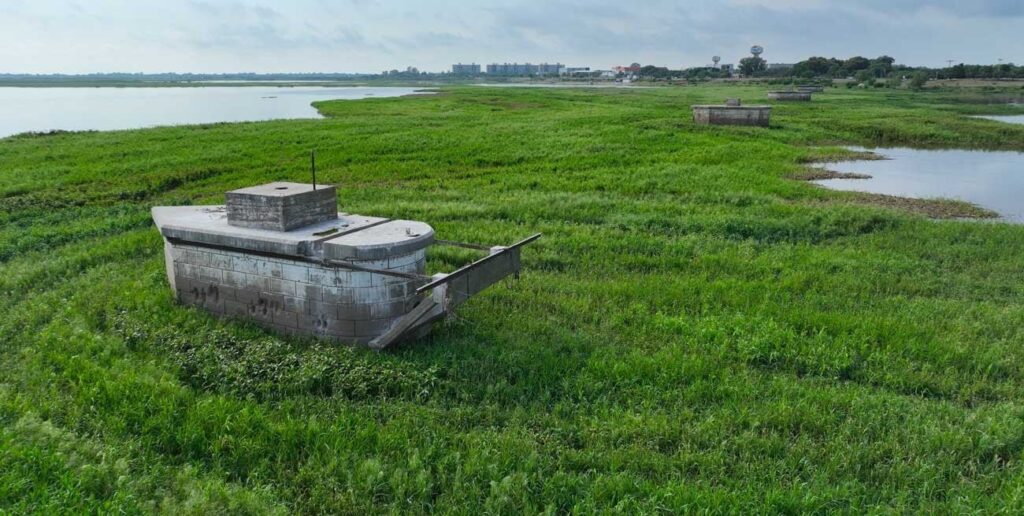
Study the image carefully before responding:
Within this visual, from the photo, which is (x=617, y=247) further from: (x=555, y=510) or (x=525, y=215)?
(x=555, y=510)

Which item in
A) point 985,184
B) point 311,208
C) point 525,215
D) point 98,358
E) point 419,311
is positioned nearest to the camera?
point 98,358

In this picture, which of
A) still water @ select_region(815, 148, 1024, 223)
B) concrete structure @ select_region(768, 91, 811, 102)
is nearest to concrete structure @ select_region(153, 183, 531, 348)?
still water @ select_region(815, 148, 1024, 223)

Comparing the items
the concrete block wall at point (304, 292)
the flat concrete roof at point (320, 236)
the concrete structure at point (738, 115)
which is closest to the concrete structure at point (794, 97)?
the concrete structure at point (738, 115)

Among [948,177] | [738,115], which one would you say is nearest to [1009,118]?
[738,115]

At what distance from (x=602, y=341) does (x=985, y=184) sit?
A: 1811 cm

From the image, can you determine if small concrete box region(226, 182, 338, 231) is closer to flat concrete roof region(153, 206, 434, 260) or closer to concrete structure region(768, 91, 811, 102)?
flat concrete roof region(153, 206, 434, 260)

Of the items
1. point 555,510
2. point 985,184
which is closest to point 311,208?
point 555,510

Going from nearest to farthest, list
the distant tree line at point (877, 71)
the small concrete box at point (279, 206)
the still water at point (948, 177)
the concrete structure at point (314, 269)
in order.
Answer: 1. the concrete structure at point (314, 269)
2. the small concrete box at point (279, 206)
3. the still water at point (948, 177)
4. the distant tree line at point (877, 71)

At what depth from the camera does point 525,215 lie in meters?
13.9

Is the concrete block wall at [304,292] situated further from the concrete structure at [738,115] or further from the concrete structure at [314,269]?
the concrete structure at [738,115]

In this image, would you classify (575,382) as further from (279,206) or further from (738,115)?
(738,115)

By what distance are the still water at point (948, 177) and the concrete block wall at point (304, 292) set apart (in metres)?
14.6

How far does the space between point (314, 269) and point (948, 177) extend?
69.0ft

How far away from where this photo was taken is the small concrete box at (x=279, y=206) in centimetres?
765
